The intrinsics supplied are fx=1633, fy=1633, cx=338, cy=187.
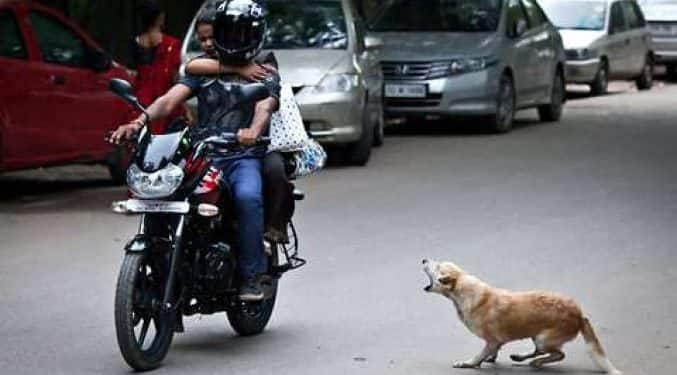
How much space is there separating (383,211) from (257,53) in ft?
17.9

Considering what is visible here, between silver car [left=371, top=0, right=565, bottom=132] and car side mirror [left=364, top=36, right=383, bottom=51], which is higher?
car side mirror [left=364, top=36, right=383, bottom=51]

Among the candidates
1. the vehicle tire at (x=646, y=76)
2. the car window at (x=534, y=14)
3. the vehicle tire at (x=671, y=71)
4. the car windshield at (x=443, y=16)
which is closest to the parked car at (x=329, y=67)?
the car windshield at (x=443, y=16)

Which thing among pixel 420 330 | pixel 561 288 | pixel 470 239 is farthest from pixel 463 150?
pixel 420 330

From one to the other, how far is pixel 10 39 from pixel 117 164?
1939mm

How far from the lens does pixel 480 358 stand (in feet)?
25.3

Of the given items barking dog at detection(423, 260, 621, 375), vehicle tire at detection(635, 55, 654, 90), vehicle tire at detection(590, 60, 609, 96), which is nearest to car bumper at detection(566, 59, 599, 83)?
vehicle tire at detection(590, 60, 609, 96)

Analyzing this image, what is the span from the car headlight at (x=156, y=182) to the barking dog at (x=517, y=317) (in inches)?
49.4

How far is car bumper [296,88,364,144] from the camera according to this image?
16.5 meters

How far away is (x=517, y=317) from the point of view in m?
7.57

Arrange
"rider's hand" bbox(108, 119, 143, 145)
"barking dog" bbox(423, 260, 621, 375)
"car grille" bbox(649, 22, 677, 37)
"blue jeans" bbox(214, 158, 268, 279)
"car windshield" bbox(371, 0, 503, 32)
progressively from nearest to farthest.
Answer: "barking dog" bbox(423, 260, 621, 375)
"rider's hand" bbox(108, 119, 143, 145)
"blue jeans" bbox(214, 158, 268, 279)
"car windshield" bbox(371, 0, 503, 32)
"car grille" bbox(649, 22, 677, 37)

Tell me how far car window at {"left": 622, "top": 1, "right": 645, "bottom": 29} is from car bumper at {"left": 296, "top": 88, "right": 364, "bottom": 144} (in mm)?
12726

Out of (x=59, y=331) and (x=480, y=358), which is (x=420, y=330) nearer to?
(x=480, y=358)

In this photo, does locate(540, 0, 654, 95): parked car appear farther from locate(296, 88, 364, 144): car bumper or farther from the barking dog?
the barking dog

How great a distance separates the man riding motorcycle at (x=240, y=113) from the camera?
803cm
